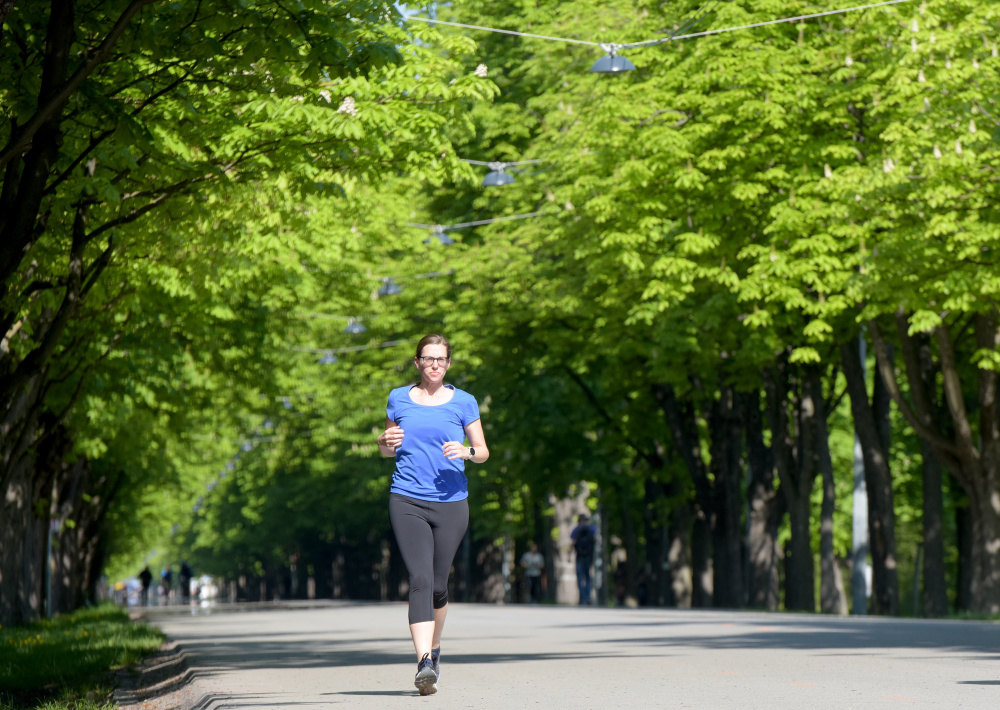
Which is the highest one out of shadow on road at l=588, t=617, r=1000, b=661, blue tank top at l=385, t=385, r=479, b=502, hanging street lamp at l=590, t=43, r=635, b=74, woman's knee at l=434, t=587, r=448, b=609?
hanging street lamp at l=590, t=43, r=635, b=74

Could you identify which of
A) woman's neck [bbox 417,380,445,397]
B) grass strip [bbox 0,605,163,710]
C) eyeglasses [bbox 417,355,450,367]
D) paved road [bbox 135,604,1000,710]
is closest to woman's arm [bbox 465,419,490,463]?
woman's neck [bbox 417,380,445,397]

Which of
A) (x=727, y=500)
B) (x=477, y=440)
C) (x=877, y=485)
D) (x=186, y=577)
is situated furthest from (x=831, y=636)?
(x=186, y=577)

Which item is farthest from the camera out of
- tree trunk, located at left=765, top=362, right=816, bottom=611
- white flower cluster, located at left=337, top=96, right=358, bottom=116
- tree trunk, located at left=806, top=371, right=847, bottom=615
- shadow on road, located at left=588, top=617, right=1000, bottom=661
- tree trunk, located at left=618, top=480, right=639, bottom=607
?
tree trunk, located at left=618, top=480, right=639, bottom=607

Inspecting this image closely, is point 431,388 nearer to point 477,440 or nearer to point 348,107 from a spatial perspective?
point 477,440

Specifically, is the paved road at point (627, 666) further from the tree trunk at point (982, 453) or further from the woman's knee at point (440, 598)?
the tree trunk at point (982, 453)

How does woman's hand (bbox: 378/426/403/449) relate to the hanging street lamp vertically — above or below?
below

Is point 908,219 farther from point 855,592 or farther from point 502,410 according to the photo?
point 502,410

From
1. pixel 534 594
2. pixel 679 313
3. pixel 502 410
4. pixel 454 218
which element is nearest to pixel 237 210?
pixel 679 313

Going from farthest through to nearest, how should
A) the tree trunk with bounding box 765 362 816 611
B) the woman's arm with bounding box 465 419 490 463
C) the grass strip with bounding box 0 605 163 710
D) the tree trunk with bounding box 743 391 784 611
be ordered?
1. the tree trunk with bounding box 743 391 784 611
2. the tree trunk with bounding box 765 362 816 611
3. the grass strip with bounding box 0 605 163 710
4. the woman's arm with bounding box 465 419 490 463

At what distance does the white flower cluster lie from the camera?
44.5 feet

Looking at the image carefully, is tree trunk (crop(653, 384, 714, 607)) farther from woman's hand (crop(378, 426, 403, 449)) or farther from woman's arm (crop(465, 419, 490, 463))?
woman's hand (crop(378, 426, 403, 449))

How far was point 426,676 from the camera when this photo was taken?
8672 mm

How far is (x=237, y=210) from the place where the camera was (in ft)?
47.2

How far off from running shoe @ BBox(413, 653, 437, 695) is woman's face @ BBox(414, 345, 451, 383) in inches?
60.6
